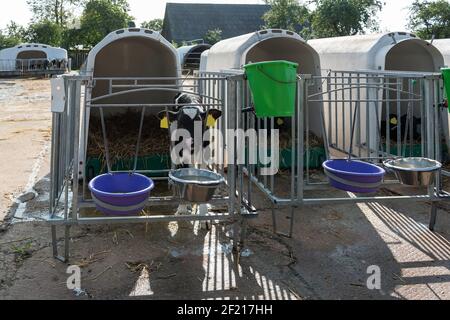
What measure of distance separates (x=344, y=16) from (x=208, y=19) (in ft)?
104

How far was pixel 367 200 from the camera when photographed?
13.9 ft

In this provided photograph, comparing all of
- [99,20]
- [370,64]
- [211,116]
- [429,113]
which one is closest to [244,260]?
[211,116]

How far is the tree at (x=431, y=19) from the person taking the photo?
19.1 meters

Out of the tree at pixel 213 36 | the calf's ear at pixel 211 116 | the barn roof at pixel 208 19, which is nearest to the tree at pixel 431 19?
the calf's ear at pixel 211 116

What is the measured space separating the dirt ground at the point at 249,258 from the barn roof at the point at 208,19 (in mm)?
44159

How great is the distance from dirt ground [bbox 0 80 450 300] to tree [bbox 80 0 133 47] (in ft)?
121

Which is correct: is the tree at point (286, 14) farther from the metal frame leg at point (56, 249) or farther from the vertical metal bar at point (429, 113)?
the metal frame leg at point (56, 249)

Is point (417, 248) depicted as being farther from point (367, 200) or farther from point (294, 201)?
point (294, 201)

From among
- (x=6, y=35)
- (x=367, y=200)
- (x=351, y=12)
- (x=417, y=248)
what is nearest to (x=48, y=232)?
(x=367, y=200)

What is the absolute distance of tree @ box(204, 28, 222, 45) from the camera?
44344 mm

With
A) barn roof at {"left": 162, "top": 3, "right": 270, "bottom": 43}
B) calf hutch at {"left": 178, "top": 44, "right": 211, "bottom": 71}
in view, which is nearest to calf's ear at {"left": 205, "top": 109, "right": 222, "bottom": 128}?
calf hutch at {"left": 178, "top": 44, "right": 211, "bottom": 71}

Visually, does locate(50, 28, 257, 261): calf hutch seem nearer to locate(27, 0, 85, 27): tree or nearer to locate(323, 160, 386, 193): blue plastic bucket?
locate(323, 160, 386, 193): blue plastic bucket

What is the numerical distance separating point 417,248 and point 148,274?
Answer: 7.52 ft

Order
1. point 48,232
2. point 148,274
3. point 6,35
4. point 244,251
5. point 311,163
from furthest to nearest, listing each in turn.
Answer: point 6,35 < point 311,163 < point 48,232 < point 244,251 < point 148,274
